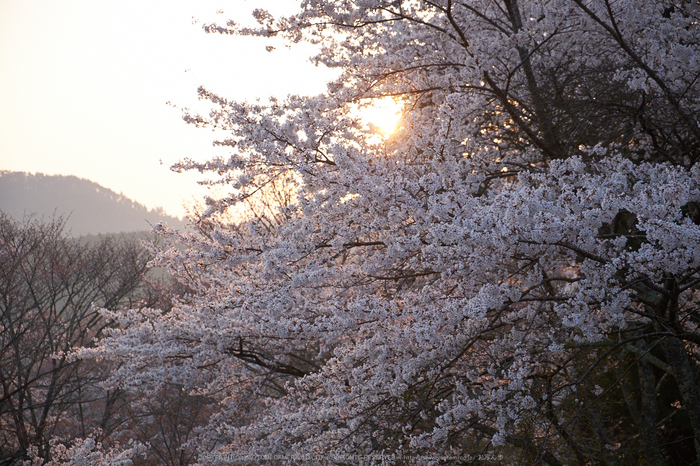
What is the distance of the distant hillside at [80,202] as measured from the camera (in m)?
76.4

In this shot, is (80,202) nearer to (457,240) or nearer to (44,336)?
(44,336)

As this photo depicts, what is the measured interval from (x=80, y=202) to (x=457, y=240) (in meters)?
→ 95.0

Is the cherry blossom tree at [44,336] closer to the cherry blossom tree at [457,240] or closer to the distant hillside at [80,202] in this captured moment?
the cherry blossom tree at [457,240]

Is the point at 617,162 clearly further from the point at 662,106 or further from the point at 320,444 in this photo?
the point at 320,444

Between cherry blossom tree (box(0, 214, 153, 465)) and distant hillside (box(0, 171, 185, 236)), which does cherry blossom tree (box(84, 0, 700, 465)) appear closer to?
cherry blossom tree (box(0, 214, 153, 465))

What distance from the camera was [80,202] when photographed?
8412 cm

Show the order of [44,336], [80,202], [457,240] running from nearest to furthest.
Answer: [457,240], [44,336], [80,202]

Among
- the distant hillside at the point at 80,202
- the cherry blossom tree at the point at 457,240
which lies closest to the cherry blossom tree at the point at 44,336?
the cherry blossom tree at the point at 457,240

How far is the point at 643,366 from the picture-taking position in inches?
279

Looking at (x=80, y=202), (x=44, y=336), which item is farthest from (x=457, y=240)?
(x=80, y=202)

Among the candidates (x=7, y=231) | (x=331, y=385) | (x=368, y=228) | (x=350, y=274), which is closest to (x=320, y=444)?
(x=331, y=385)

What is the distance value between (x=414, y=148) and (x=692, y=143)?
124 inches

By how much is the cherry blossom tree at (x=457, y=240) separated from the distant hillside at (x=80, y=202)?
2959 inches

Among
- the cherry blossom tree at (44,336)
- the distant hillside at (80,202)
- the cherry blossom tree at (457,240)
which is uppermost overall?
the distant hillside at (80,202)
